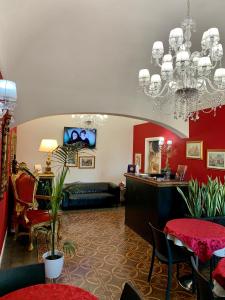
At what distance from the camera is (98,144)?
8305 mm

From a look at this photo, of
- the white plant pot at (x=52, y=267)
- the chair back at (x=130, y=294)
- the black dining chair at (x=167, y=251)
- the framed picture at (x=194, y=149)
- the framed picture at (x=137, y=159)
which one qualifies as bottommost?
the white plant pot at (x=52, y=267)

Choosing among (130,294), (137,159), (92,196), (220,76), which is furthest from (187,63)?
(137,159)

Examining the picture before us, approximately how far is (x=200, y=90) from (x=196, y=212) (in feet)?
6.44

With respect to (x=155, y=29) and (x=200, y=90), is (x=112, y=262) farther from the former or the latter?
(x=155, y=29)

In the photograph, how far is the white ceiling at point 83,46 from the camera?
2.51 meters

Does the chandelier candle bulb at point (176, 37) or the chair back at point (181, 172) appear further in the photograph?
the chair back at point (181, 172)

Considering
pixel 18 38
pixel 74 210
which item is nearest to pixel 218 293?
pixel 18 38

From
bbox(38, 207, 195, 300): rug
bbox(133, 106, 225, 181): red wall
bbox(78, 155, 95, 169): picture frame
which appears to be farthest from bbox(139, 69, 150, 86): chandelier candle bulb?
bbox(78, 155, 95, 169): picture frame

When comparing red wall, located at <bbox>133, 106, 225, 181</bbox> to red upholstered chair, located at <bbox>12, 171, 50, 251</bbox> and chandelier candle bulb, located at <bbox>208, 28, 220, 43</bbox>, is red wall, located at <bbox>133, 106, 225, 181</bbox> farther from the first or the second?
red upholstered chair, located at <bbox>12, 171, 50, 251</bbox>

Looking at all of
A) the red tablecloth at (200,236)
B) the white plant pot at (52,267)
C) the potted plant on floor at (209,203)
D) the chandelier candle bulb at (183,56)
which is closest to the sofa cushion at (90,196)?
the potted plant on floor at (209,203)

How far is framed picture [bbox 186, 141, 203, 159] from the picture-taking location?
510 cm

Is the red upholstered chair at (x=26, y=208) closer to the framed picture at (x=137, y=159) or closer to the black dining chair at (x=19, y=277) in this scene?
the black dining chair at (x=19, y=277)

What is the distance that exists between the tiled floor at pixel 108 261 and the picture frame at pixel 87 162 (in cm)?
254

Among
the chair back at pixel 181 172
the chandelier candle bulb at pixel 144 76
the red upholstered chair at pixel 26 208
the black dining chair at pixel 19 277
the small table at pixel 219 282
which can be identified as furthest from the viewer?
the chair back at pixel 181 172
